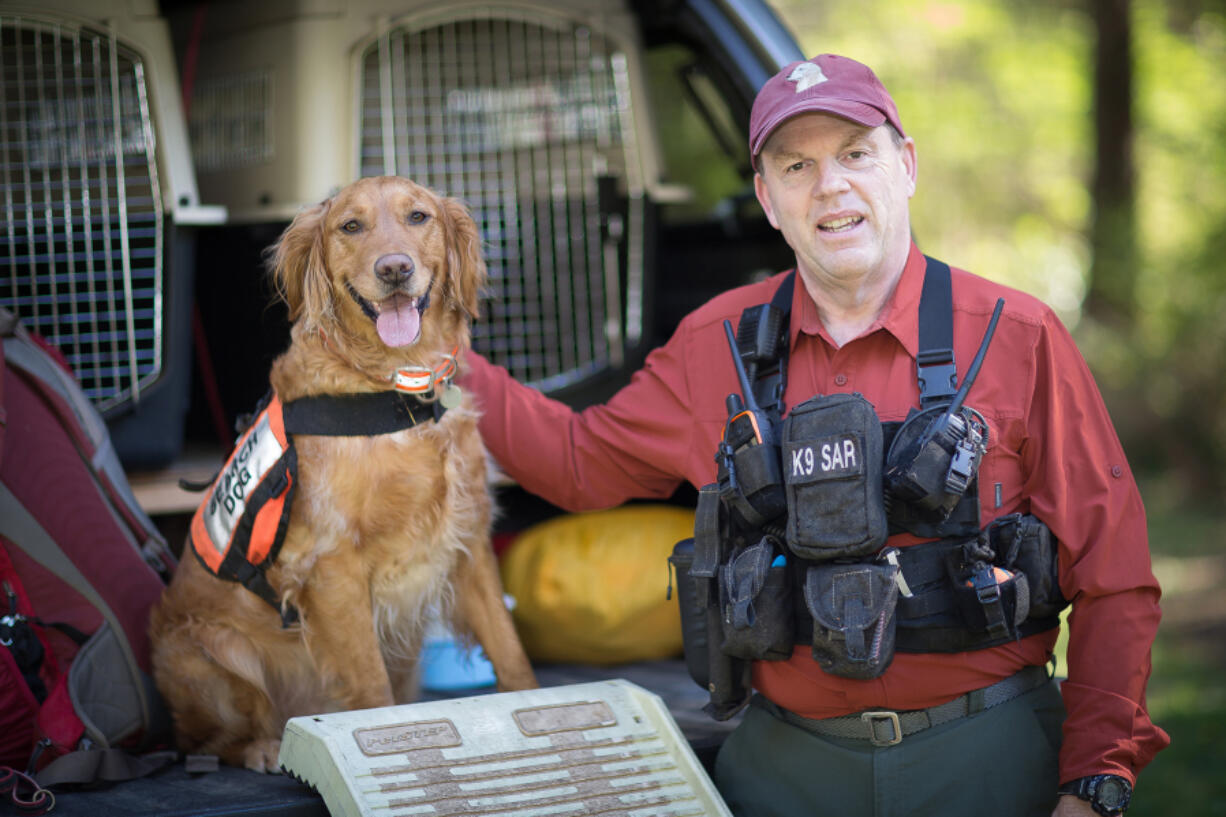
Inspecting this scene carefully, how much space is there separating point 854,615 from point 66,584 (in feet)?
5.97

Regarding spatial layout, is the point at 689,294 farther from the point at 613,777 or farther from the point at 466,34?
the point at 613,777

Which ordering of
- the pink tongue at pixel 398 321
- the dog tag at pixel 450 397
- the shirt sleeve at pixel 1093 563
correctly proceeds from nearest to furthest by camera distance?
the shirt sleeve at pixel 1093 563
the pink tongue at pixel 398 321
the dog tag at pixel 450 397

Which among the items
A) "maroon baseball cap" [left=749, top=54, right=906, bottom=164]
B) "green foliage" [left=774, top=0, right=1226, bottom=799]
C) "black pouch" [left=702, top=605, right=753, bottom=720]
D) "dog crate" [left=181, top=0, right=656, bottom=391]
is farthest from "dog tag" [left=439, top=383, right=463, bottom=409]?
"green foliage" [left=774, top=0, right=1226, bottom=799]

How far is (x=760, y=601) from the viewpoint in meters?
2.21

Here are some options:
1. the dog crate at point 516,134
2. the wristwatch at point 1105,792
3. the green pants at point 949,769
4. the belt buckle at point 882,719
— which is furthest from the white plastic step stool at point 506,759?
the dog crate at point 516,134

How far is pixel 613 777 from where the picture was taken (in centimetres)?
235

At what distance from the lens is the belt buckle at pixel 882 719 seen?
2.22 metres

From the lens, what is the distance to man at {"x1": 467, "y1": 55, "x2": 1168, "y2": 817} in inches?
86.7

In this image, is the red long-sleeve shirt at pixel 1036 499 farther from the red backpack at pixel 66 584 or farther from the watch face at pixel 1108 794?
the red backpack at pixel 66 584

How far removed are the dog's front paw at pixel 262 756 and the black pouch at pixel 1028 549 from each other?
5.25 feet

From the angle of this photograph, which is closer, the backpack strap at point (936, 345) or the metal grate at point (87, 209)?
the backpack strap at point (936, 345)

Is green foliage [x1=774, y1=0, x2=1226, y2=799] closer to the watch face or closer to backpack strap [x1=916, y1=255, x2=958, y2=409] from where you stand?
the watch face

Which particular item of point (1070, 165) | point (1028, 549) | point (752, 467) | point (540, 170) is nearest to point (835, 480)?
point (752, 467)

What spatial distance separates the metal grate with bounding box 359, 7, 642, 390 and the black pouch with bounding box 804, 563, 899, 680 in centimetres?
172
